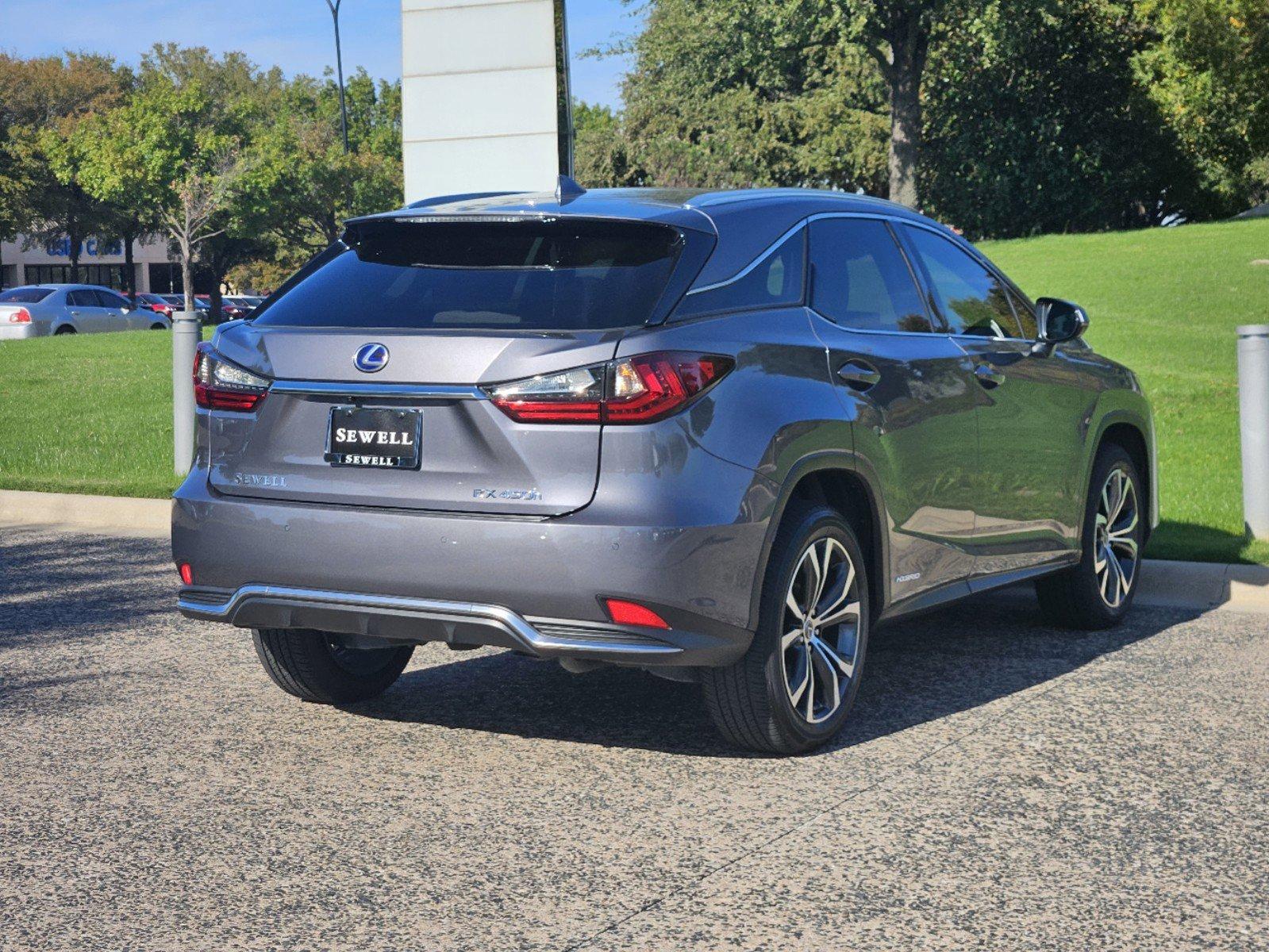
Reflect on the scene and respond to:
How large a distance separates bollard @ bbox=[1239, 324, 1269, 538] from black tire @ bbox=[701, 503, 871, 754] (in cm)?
416

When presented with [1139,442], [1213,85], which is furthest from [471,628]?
[1213,85]

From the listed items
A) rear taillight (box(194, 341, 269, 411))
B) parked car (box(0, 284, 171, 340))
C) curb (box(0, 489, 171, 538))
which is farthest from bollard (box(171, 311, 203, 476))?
parked car (box(0, 284, 171, 340))

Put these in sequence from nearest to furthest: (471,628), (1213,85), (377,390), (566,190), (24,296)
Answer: (471,628)
(377,390)
(566,190)
(24,296)
(1213,85)

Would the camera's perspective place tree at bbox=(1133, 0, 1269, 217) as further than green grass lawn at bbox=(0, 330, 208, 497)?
Yes

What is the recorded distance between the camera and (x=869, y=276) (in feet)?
19.2

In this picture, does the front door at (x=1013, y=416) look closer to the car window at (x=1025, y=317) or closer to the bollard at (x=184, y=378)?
the car window at (x=1025, y=317)

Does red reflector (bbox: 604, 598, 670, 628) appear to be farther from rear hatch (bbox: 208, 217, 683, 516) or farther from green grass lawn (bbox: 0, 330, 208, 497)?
green grass lawn (bbox: 0, 330, 208, 497)

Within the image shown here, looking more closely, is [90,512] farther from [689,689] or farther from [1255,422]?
[1255,422]

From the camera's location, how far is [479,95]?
14375 millimetres

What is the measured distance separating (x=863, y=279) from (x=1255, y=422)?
3837 mm

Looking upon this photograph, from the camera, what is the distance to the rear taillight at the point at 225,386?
5.00m

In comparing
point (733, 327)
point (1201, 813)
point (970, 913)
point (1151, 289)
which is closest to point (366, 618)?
point (733, 327)

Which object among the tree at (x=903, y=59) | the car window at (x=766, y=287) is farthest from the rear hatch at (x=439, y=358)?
the tree at (x=903, y=59)

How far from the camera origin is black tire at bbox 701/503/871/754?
4938 mm
